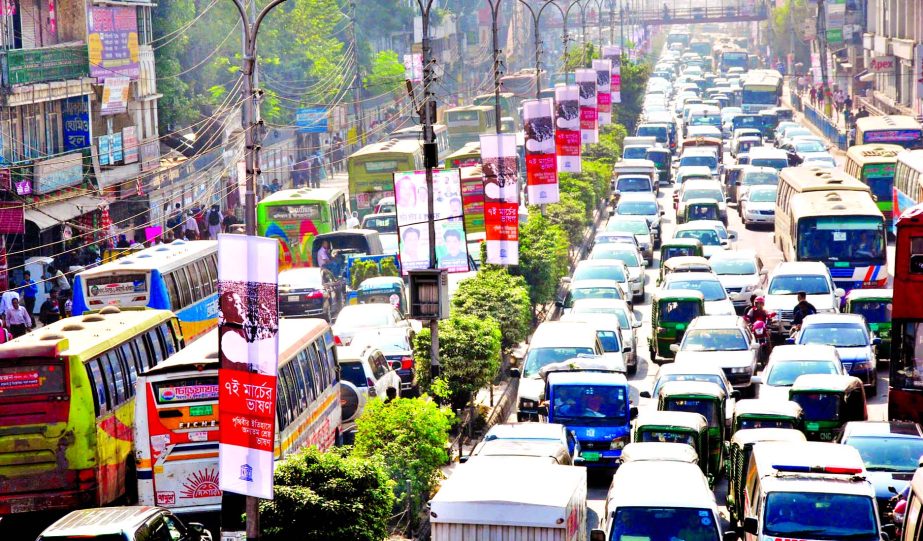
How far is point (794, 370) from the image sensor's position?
25469mm

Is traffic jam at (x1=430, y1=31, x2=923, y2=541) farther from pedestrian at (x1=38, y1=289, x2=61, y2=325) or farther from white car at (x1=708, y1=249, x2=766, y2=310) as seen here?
pedestrian at (x1=38, y1=289, x2=61, y2=325)

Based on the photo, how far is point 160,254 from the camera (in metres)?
30.8

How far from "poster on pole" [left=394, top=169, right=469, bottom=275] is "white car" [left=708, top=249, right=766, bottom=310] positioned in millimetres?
11063

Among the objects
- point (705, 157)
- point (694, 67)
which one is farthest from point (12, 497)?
point (694, 67)

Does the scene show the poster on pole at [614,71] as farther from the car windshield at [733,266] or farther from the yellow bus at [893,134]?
the car windshield at [733,266]

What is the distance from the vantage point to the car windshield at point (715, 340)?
28.1m

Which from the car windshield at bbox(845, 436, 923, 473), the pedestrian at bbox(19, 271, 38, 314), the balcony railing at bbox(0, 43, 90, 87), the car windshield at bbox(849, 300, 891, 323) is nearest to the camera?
the car windshield at bbox(845, 436, 923, 473)

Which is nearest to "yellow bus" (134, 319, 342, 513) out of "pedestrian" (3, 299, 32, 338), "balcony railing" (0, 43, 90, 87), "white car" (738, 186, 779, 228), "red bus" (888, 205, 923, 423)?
"red bus" (888, 205, 923, 423)

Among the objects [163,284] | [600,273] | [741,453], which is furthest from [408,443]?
[600,273]

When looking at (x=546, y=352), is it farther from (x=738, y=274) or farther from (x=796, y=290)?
(x=738, y=274)

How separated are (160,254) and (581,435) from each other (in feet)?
37.4

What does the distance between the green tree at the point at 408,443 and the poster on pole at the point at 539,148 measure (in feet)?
59.5

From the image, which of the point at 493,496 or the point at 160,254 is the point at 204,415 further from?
the point at 160,254

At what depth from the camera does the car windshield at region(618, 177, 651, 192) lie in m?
55.4
